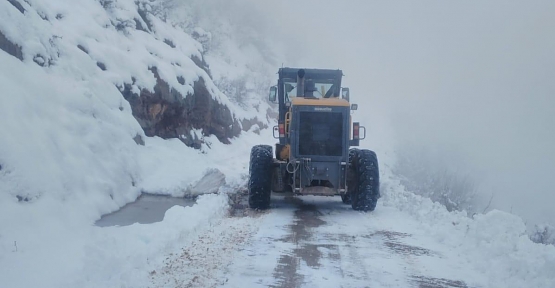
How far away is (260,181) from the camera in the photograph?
11.5m

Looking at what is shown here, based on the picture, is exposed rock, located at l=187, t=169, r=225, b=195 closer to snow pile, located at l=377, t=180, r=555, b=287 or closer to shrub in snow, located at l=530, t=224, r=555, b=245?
snow pile, located at l=377, t=180, r=555, b=287

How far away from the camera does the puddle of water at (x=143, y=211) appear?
31.9 ft

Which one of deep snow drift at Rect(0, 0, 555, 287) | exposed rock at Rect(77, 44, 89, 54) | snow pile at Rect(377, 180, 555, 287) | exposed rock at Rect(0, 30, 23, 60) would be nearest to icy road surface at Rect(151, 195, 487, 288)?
snow pile at Rect(377, 180, 555, 287)

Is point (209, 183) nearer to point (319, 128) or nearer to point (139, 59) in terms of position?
point (319, 128)

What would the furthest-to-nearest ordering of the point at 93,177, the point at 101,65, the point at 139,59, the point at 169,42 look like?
the point at 169,42, the point at 139,59, the point at 101,65, the point at 93,177

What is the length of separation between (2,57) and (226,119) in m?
13.1

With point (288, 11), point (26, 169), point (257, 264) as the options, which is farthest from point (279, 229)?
point (288, 11)

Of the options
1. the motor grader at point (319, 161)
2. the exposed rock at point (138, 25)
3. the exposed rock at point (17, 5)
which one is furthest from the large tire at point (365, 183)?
the exposed rock at point (138, 25)

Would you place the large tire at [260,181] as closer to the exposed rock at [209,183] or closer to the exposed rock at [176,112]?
the exposed rock at [209,183]

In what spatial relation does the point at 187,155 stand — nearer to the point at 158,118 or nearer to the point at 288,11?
the point at 158,118

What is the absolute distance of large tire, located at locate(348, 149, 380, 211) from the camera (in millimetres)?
11406

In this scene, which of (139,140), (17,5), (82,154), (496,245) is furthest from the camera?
(139,140)

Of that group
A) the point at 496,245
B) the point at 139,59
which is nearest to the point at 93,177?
the point at 139,59

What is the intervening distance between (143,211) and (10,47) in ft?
14.4
